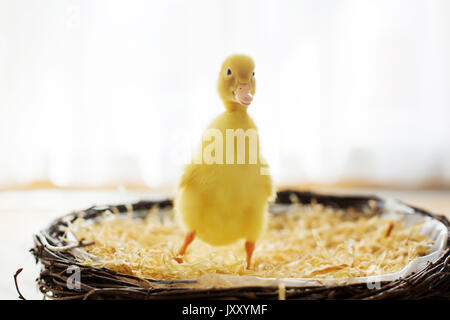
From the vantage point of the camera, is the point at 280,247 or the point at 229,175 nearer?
the point at 229,175

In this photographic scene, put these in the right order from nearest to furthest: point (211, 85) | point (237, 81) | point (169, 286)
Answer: point (169, 286) → point (237, 81) → point (211, 85)

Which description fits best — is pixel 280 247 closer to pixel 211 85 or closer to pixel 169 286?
pixel 169 286

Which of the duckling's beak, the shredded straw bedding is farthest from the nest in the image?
the duckling's beak

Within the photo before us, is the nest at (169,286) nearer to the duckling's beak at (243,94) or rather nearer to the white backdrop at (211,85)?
the duckling's beak at (243,94)

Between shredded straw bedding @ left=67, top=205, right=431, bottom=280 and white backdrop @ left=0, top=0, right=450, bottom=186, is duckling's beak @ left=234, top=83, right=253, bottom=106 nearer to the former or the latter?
shredded straw bedding @ left=67, top=205, right=431, bottom=280

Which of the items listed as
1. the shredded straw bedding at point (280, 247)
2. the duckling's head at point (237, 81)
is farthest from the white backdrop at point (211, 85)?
the duckling's head at point (237, 81)

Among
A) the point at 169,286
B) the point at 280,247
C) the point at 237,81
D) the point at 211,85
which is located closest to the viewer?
the point at 169,286

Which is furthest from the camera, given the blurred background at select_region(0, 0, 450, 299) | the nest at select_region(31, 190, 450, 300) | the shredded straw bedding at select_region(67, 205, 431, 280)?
the blurred background at select_region(0, 0, 450, 299)

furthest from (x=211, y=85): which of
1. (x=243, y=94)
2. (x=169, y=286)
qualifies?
(x=169, y=286)
